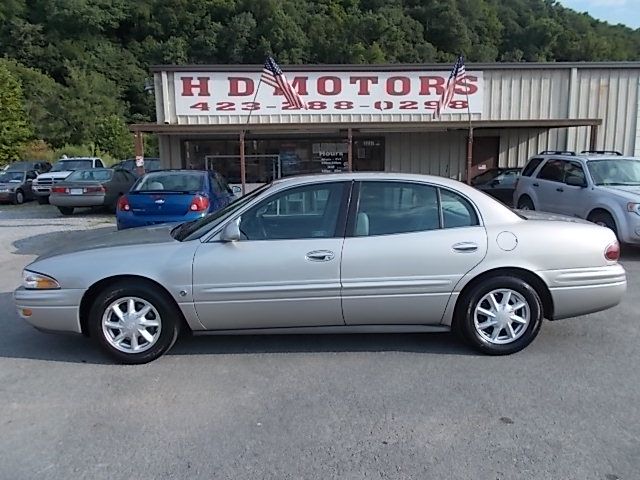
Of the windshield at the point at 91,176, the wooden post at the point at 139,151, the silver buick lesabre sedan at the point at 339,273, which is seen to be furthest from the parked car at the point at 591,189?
the windshield at the point at 91,176

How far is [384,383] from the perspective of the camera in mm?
3795

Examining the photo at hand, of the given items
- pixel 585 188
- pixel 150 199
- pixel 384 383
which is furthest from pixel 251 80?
pixel 384 383

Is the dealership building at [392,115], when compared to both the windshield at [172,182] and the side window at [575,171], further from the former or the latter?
the windshield at [172,182]

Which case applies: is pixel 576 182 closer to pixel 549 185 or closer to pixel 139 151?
pixel 549 185

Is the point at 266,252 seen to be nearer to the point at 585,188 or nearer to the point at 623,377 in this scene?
the point at 623,377

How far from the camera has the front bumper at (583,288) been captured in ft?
14.1

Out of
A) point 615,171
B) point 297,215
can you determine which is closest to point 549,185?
point 615,171

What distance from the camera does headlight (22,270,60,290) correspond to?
4.17m

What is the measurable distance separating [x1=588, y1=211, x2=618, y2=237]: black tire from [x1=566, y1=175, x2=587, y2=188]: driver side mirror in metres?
0.59

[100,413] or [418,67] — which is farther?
[418,67]

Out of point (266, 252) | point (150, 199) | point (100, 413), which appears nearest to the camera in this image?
point (100, 413)

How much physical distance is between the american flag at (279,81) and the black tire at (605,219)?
8098mm

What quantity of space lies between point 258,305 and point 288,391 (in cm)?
77

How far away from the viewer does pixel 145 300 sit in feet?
13.6
